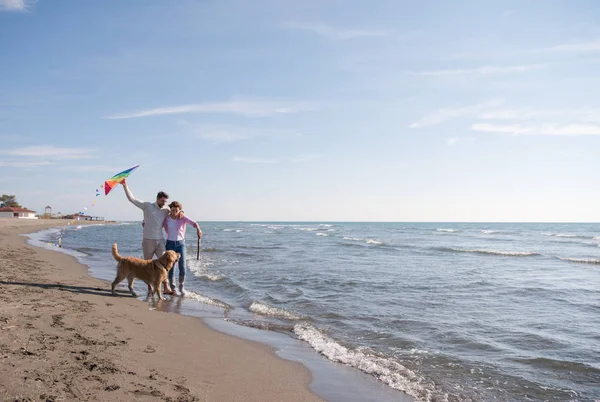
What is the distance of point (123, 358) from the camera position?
420cm

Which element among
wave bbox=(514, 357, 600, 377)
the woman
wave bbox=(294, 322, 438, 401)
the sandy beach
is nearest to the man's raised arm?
the woman

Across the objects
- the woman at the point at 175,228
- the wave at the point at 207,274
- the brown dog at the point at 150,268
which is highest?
the woman at the point at 175,228

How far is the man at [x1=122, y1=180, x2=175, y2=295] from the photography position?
334 inches

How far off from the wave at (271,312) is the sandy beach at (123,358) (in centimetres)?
163

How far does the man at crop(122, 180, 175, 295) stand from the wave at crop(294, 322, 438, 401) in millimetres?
4014

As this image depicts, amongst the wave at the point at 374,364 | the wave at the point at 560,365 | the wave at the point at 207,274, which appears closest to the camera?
the wave at the point at 374,364

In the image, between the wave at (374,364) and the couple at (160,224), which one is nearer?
the wave at (374,364)

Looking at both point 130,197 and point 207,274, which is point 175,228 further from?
point 207,274

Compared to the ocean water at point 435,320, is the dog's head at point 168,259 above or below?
above

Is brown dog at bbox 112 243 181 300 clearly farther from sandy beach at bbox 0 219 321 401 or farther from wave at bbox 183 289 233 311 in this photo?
sandy beach at bbox 0 219 321 401

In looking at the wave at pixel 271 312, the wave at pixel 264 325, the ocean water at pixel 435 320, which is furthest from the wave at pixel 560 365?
the wave at pixel 271 312

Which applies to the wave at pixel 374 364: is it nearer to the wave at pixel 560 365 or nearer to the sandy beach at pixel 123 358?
the sandy beach at pixel 123 358

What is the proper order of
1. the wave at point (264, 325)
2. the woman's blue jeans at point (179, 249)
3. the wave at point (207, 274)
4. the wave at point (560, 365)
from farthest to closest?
the wave at point (207, 274), the woman's blue jeans at point (179, 249), the wave at point (264, 325), the wave at point (560, 365)

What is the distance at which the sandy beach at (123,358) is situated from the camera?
3371 millimetres
